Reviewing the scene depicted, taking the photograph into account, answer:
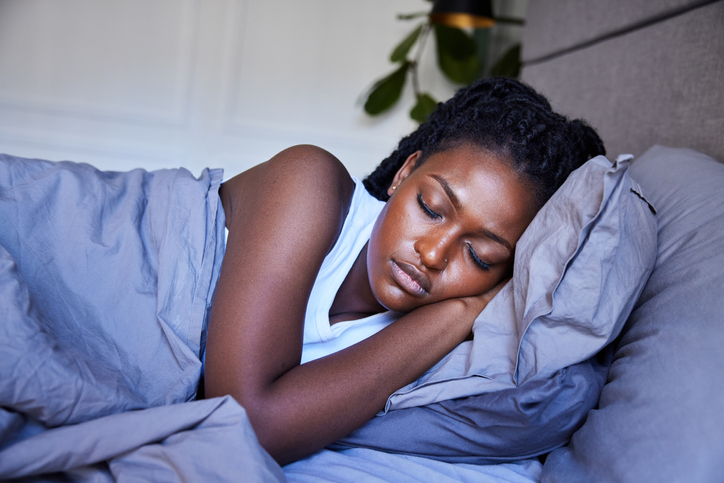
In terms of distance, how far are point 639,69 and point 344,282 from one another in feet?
3.47

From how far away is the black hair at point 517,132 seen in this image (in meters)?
1.03

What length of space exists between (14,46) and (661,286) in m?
3.09

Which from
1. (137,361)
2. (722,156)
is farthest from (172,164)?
(722,156)

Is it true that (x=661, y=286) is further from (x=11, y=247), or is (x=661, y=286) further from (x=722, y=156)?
(x=11, y=247)

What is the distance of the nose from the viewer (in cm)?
97

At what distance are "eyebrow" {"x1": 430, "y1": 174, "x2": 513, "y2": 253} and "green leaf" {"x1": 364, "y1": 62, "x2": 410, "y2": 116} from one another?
1.98 meters

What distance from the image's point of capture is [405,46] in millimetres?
2797

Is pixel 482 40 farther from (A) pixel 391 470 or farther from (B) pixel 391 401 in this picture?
(A) pixel 391 470

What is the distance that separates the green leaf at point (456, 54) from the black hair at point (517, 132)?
1695mm

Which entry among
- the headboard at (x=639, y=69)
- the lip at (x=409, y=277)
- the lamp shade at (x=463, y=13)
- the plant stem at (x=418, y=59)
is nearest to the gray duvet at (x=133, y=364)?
the lip at (x=409, y=277)

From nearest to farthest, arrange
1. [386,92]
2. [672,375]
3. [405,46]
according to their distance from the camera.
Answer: [672,375] < [405,46] < [386,92]

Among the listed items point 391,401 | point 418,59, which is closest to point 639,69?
point 391,401

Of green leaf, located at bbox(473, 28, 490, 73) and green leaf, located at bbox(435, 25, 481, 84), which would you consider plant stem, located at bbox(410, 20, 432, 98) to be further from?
green leaf, located at bbox(473, 28, 490, 73)

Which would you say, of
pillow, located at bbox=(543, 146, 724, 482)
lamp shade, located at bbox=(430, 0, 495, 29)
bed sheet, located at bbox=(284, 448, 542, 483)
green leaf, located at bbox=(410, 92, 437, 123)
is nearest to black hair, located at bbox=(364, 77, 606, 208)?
pillow, located at bbox=(543, 146, 724, 482)
